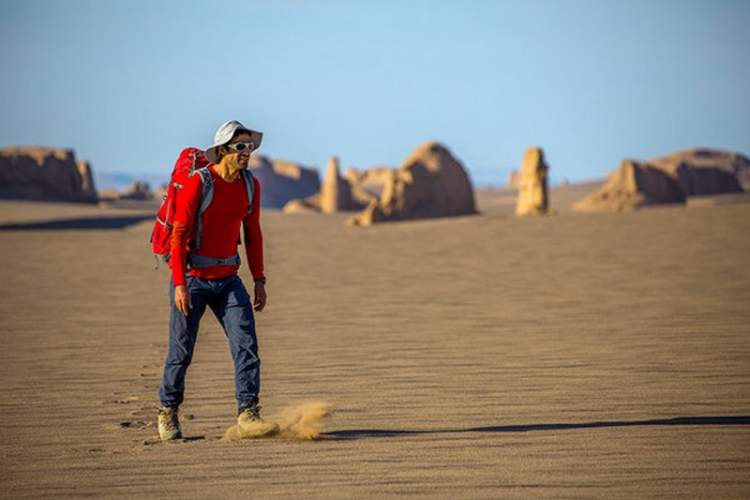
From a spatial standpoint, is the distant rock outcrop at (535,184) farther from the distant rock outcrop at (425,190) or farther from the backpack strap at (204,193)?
the backpack strap at (204,193)

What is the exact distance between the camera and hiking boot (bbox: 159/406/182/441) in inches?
239

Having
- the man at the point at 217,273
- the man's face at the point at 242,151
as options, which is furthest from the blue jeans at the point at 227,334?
the man's face at the point at 242,151

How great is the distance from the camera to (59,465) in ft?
18.2

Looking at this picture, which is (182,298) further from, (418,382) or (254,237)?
(418,382)

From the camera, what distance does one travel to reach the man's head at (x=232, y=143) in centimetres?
598

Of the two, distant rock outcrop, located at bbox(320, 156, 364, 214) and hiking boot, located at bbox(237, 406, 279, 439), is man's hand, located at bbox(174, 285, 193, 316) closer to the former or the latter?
hiking boot, located at bbox(237, 406, 279, 439)

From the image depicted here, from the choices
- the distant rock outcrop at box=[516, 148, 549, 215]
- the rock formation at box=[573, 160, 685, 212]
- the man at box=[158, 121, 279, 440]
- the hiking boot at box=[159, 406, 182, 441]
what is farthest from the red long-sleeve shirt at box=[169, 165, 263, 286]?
the rock formation at box=[573, 160, 685, 212]

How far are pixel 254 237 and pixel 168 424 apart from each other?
110 centimetres

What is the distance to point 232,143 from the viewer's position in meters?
6.00

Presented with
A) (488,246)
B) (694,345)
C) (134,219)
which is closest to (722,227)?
(488,246)

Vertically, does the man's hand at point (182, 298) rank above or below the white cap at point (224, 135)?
below

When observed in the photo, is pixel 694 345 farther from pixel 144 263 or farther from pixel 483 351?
pixel 144 263

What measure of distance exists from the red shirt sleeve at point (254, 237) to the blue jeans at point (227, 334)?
228 mm

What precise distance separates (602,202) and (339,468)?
132 ft
